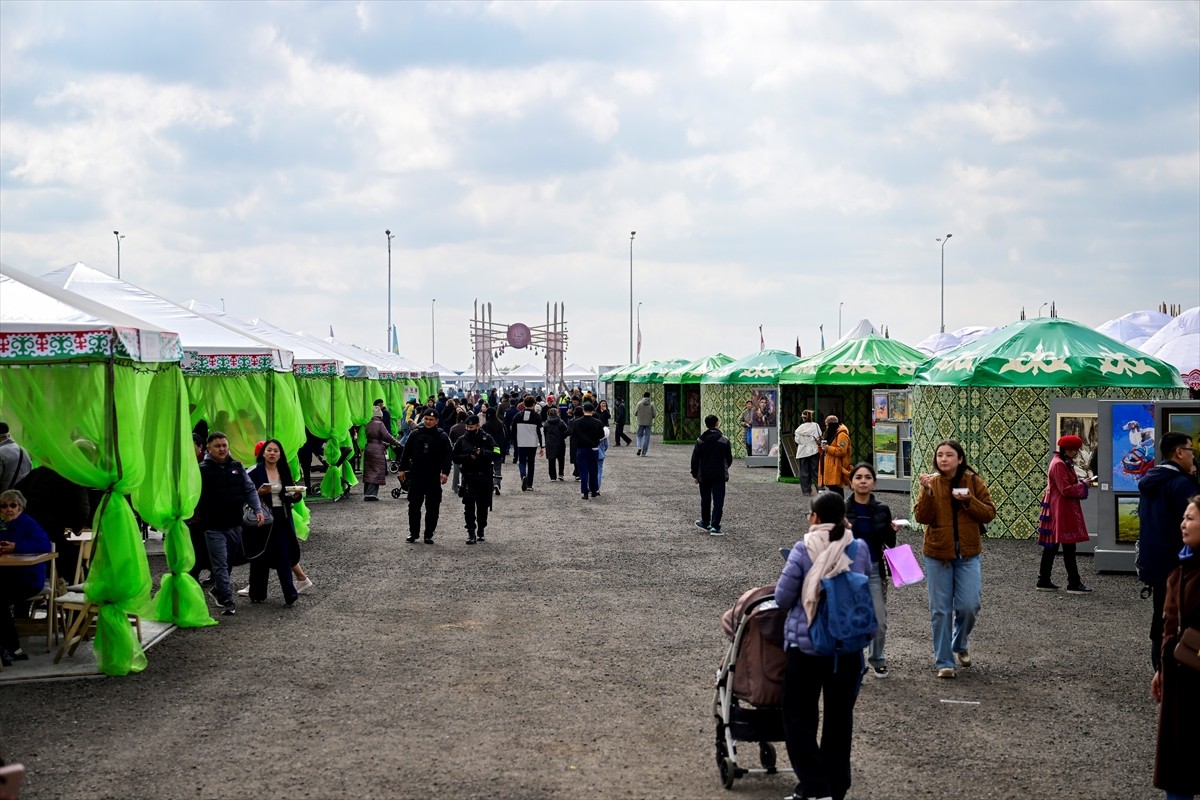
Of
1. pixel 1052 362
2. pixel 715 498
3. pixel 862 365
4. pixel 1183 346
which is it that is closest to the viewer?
pixel 1052 362

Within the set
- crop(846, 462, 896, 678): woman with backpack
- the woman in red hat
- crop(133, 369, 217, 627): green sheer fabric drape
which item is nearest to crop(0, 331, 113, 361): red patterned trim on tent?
crop(133, 369, 217, 627): green sheer fabric drape

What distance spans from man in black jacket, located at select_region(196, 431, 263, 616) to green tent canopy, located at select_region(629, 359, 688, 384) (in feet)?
112

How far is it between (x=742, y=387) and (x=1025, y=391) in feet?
59.8

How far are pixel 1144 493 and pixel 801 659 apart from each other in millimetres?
3789

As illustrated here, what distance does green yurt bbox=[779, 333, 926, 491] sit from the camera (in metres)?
25.5

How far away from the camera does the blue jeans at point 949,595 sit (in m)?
8.59

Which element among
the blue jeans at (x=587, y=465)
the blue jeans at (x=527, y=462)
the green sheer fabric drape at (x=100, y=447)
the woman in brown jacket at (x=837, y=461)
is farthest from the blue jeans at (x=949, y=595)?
the blue jeans at (x=527, y=462)

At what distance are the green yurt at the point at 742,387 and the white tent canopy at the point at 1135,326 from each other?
37.8ft

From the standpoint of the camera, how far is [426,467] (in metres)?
15.7

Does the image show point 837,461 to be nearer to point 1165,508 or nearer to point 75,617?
point 1165,508

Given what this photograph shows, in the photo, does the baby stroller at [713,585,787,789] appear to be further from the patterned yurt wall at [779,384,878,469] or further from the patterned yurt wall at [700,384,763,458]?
the patterned yurt wall at [700,384,763,458]

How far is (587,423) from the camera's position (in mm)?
21578

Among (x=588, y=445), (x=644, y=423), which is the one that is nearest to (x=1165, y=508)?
(x=588, y=445)

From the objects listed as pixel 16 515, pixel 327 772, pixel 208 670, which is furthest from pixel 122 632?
pixel 327 772
